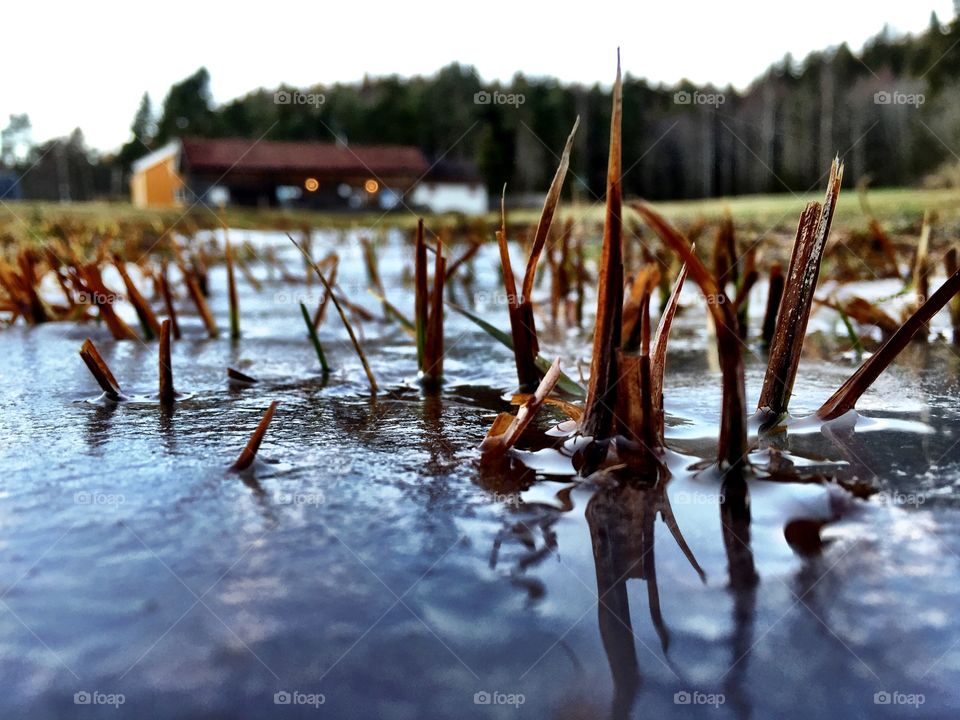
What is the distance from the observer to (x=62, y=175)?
66.1 meters

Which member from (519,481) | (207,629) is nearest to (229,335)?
(519,481)

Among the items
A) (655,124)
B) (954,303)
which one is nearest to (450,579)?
(954,303)

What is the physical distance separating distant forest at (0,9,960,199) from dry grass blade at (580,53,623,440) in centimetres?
2724

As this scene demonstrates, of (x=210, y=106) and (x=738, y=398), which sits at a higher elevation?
(x=210, y=106)

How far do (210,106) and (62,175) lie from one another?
1406 cm

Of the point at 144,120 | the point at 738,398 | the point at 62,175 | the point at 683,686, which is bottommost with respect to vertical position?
the point at 683,686

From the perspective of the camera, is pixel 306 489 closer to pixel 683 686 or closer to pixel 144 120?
pixel 683 686
